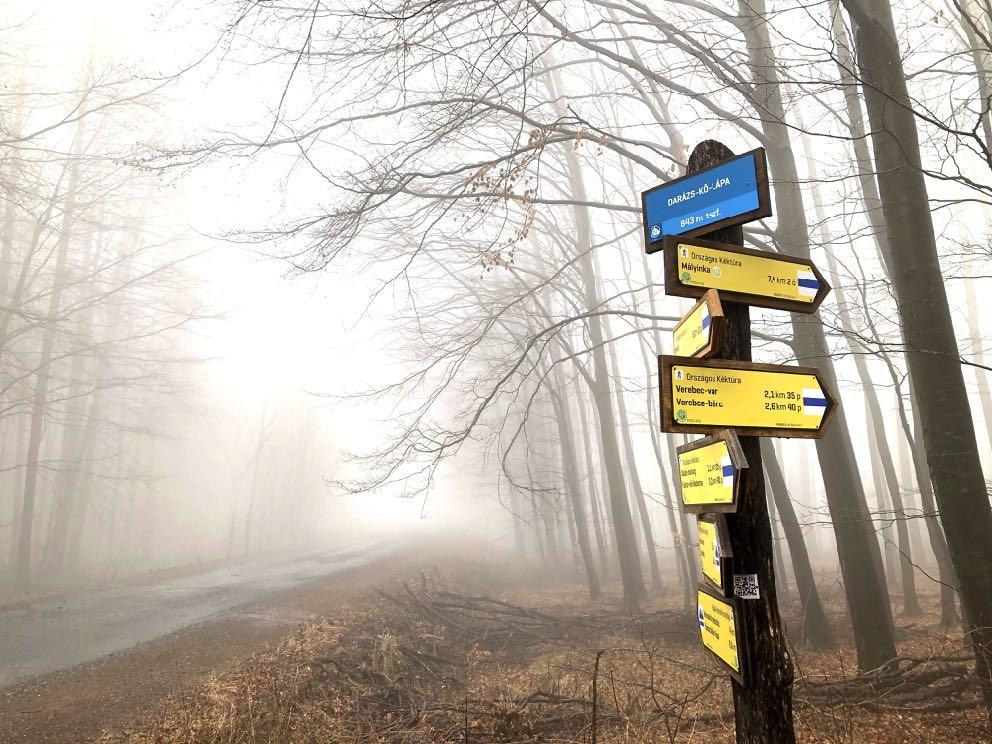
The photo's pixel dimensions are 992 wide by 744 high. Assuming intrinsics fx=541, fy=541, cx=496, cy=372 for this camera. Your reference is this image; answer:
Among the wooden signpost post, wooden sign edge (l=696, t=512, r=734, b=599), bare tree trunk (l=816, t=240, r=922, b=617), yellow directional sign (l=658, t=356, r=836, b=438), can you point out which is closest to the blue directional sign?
the wooden signpost post

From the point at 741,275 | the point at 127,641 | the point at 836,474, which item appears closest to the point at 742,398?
the point at 741,275

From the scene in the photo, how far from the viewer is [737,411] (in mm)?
2199

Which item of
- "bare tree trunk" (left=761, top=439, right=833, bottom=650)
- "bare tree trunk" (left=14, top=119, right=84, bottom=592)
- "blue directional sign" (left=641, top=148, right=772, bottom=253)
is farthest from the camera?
"bare tree trunk" (left=14, top=119, right=84, bottom=592)

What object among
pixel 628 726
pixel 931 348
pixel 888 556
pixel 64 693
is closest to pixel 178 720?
pixel 64 693

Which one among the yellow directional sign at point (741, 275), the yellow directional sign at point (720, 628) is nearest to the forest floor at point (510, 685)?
the yellow directional sign at point (720, 628)

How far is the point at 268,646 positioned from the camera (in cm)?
775

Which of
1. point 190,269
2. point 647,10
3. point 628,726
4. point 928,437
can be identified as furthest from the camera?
point 190,269

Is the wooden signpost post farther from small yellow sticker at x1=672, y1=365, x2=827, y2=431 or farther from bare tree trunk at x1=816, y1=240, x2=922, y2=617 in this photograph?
bare tree trunk at x1=816, y1=240, x2=922, y2=617

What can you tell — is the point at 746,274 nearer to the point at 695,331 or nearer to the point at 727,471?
the point at 695,331

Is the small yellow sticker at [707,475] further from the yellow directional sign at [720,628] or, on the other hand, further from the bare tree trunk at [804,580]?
the bare tree trunk at [804,580]

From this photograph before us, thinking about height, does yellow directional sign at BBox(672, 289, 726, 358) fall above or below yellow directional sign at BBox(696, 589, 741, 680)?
above

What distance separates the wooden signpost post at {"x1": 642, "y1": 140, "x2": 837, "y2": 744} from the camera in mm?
2117

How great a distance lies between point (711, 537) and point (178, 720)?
5.61 m

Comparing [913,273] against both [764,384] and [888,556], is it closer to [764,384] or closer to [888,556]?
[764,384]
